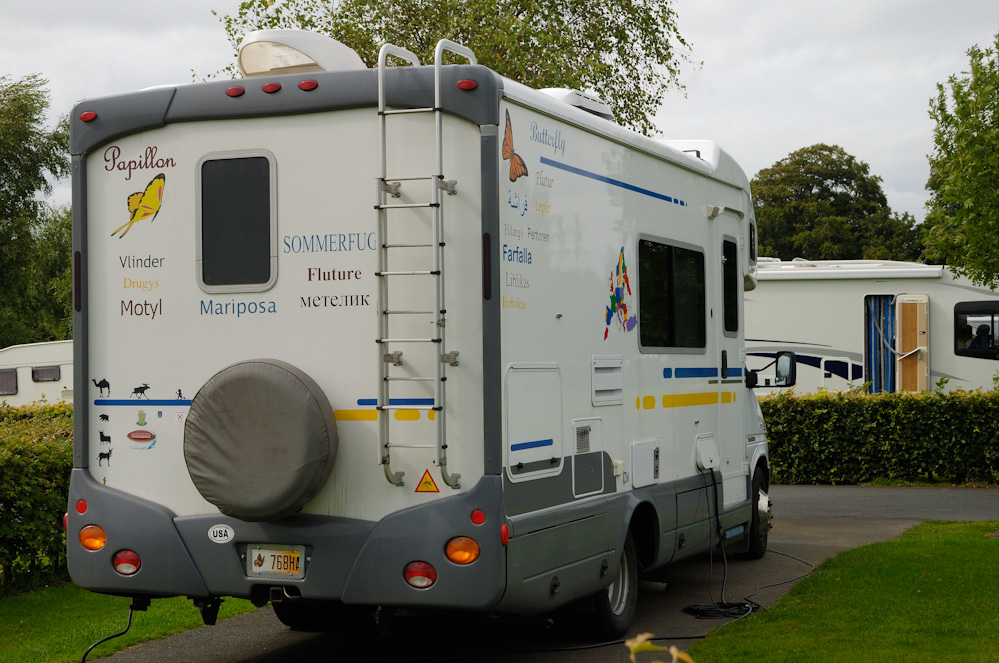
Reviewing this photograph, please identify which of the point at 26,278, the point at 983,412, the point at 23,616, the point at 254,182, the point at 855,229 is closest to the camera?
the point at 254,182

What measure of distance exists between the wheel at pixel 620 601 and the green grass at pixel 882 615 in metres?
0.46

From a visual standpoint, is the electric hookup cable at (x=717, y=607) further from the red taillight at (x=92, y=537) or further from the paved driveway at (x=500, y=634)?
the red taillight at (x=92, y=537)

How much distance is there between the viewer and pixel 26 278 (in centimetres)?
3167

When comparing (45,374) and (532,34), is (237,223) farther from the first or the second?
(45,374)

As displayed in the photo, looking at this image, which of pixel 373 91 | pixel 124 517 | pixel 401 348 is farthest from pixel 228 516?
pixel 373 91

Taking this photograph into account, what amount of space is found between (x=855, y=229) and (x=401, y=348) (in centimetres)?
5020

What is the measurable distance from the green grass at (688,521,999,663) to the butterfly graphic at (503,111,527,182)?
2852 mm

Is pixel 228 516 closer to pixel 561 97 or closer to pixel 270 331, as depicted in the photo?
pixel 270 331

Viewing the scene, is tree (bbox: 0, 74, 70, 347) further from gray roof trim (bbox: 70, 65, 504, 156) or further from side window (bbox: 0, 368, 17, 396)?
gray roof trim (bbox: 70, 65, 504, 156)

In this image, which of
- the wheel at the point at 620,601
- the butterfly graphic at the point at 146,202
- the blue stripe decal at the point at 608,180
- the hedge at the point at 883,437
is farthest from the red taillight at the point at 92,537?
the hedge at the point at 883,437

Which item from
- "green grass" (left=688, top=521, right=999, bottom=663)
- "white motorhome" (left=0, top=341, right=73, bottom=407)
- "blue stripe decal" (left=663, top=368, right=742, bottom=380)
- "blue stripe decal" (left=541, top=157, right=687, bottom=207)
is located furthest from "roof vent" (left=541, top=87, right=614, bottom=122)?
"white motorhome" (left=0, top=341, right=73, bottom=407)

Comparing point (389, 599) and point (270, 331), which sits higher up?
point (270, 331)

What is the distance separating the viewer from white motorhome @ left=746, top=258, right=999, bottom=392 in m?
18.5

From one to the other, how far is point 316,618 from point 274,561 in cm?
177
